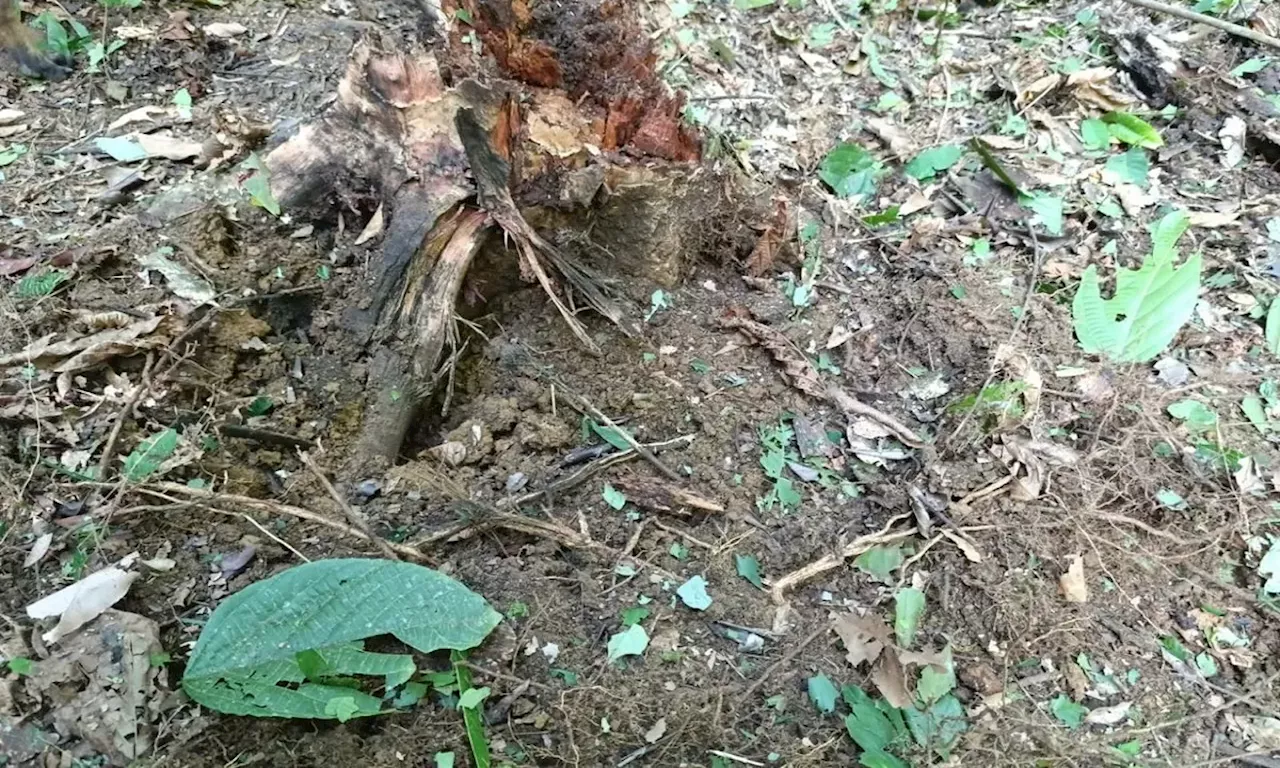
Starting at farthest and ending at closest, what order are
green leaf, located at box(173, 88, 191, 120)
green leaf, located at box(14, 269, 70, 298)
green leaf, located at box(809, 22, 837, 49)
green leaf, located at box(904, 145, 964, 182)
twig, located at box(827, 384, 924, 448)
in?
green leaf, located at box(809, 22, 837, 49) < green leaf, located at box(904, 145, 964, 182) < green leaf, located at box(173, 88, 191, 120) < twig, located at box(827, 384, 924, 448) < green leaf, located at box(14, 269, 70, 298)

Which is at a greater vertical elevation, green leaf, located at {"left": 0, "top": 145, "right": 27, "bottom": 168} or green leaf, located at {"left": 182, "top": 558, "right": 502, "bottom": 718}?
green leaf, located at {"left": 0, "top": 145, "right": 27, "bottom": 168}

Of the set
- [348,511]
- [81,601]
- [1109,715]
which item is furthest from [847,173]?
[81,601]

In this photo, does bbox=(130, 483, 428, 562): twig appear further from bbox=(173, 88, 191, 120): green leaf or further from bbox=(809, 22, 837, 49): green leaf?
bbox=(809, 22, 837, 49): green leaf

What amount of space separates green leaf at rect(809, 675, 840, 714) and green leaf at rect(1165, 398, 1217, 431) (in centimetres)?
101

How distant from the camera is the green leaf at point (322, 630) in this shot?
1.17 metres

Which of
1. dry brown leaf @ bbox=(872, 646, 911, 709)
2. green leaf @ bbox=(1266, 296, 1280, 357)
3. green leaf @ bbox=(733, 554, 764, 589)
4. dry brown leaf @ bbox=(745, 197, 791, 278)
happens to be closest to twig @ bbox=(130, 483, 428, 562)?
green leaf @ bbox=(733, 554, 764, 589)

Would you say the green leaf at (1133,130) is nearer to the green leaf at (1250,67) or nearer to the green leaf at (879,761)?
the green leaf at (1250,67)

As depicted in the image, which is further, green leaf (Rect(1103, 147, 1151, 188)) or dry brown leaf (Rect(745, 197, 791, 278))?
green leaf (Rect(1103, 147, 1151, 188))

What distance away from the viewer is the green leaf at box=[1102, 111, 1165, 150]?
93.8 inches

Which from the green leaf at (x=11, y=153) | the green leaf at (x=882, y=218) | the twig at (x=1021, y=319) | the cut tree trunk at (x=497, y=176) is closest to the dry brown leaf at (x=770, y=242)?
the cut tree trunk at (x=497, y=176)

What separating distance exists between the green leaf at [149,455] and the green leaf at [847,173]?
1.73 metres

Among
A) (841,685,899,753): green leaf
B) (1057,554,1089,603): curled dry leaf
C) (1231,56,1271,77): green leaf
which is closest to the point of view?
(841,685,899,753): green leaf

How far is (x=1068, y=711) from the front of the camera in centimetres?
136

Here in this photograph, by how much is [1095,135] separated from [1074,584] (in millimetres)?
1540
